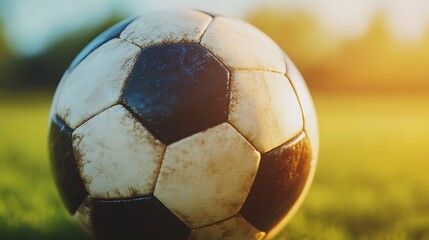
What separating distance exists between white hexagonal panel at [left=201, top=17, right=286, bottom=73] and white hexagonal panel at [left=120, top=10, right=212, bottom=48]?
0.06 m

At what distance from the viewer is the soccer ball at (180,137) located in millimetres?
2070

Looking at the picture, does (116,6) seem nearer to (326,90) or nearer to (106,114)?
(326,90)

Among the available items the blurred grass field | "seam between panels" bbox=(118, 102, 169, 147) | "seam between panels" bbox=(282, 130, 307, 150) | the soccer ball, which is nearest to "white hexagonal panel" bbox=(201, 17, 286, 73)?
the soccer ball

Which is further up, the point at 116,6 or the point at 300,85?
the point at 300,85

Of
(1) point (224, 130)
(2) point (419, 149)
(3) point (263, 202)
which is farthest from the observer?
(2) point (419, 149)

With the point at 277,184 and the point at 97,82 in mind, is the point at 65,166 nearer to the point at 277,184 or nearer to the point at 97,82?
the point at 97,82

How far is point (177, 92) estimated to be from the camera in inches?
82.4

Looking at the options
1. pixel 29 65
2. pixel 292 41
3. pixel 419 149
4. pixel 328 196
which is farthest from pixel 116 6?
pixel 328 196

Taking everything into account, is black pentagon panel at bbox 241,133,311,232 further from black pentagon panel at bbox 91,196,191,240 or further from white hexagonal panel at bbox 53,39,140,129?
white hexagonal panel at bbox 53,39,140,129

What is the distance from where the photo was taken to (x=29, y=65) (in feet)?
102

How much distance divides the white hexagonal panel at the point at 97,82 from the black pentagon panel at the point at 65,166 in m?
0.07

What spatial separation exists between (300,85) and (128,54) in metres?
0.90

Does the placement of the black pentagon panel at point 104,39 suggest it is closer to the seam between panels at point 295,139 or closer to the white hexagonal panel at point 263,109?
the white hexagonal panel at point 263,109

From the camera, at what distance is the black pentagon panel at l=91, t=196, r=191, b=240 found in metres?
2.12
